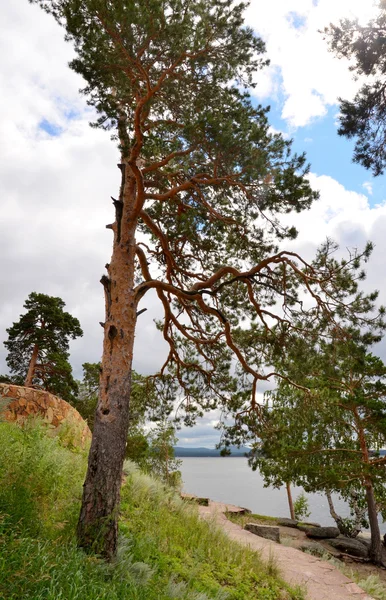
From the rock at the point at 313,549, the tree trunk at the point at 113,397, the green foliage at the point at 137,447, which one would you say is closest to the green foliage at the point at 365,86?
the tree trunk at the point at 113,397

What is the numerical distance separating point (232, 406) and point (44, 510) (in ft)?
15.2

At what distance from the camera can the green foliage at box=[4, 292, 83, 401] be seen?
21.0 m

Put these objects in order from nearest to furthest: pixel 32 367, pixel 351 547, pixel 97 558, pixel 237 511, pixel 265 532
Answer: pixel 97 558 → pixel 265 532 → pixel 351 547 → pixel 237 511 → pixel 32 367

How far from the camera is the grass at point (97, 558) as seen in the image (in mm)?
3738

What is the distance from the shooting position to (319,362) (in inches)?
Answer: 321

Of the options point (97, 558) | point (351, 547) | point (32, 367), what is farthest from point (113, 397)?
point (32, 367)

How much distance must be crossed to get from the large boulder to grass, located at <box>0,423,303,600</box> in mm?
2347

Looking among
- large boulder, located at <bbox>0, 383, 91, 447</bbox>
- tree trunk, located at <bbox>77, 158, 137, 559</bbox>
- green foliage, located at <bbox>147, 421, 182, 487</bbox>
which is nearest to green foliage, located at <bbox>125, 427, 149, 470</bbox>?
green foliage, located at <bbox>147, 421, 182, 487</bbox>

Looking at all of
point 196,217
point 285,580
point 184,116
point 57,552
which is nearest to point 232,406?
point 285,580

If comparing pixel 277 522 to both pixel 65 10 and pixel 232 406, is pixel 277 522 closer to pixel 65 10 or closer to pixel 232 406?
pixel 232 406

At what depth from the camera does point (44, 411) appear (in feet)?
37.3

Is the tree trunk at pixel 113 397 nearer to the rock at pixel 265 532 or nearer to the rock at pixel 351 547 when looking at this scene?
the rock at pixel 265 532

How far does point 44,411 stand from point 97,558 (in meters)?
6.87

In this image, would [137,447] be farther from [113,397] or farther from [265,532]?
[113,397]
